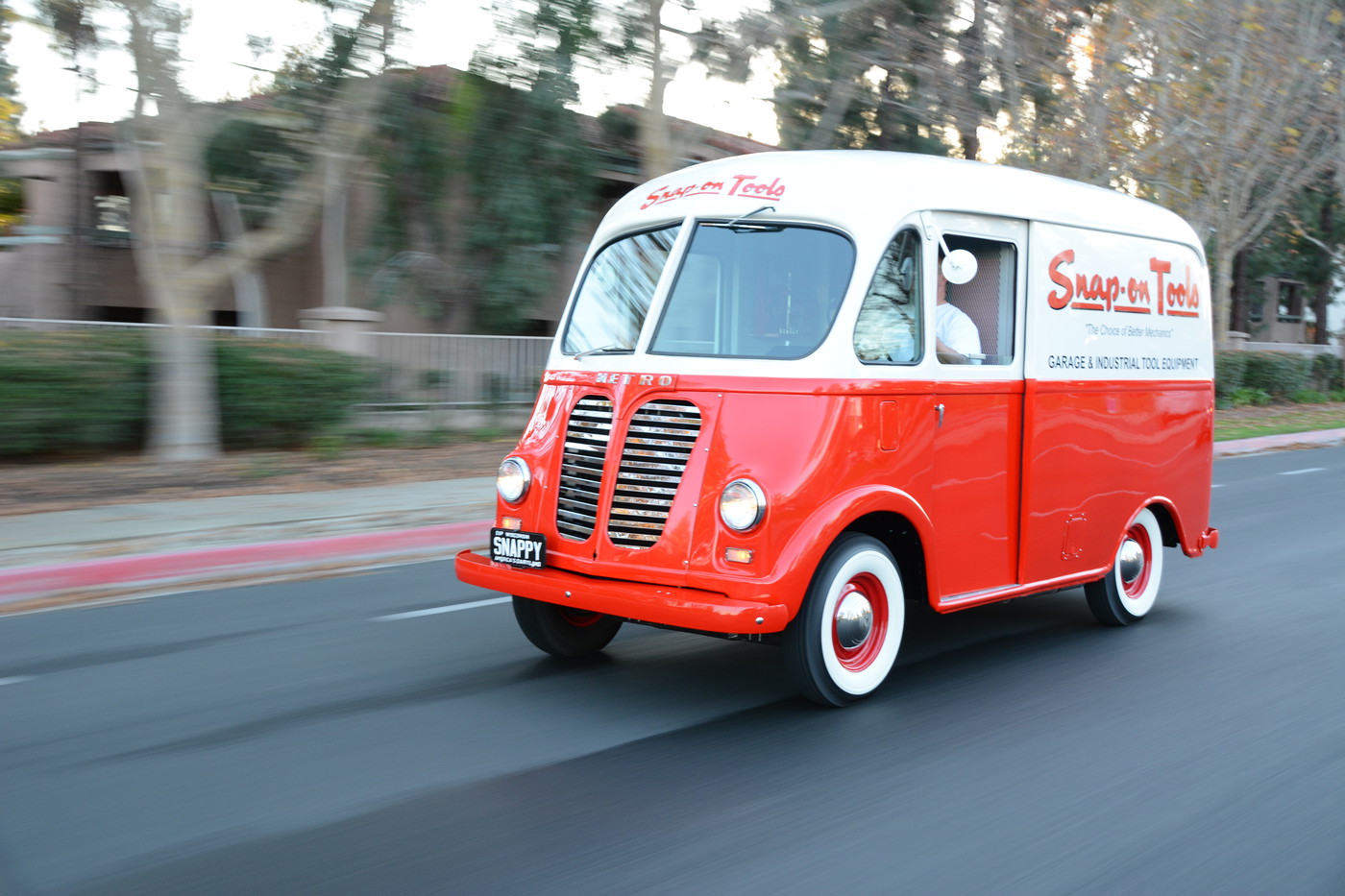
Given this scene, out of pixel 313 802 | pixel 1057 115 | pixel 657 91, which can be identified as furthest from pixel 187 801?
pixel 1057 115

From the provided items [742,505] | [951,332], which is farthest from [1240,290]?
[742,505]

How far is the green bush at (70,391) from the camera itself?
11.0 m

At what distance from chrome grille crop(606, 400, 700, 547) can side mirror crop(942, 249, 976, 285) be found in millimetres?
1339

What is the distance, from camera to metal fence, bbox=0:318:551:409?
15.2m

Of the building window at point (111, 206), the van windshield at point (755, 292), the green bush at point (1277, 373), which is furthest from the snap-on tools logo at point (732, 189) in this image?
the green bush at point (1277, 373)

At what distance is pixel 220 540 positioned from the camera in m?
8.91

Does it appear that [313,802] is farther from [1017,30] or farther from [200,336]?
[1017,30]

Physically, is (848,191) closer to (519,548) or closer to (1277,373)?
(519,548)

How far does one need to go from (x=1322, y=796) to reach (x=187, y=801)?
154 inches

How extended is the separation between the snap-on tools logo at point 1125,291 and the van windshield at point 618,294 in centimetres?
199

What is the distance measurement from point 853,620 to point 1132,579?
101 inches

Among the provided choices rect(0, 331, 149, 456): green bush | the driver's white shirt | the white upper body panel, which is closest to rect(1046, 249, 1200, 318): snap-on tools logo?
the white upper body panel

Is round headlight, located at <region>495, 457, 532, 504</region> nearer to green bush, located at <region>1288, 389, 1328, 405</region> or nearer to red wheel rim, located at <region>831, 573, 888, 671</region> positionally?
red wheel rim, located at <region>831, 573, 888, 671</region>

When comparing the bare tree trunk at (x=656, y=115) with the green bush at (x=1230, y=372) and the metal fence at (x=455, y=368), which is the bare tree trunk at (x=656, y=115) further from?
the green bush at (x=1230, y=372)
